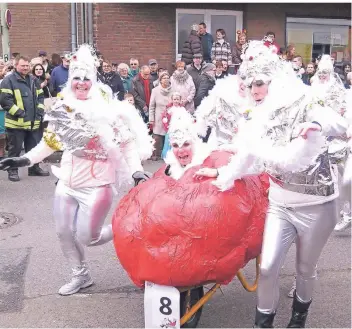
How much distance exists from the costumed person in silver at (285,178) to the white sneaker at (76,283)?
1.47m

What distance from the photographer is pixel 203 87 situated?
906 cm

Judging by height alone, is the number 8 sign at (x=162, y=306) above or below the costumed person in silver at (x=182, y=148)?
below

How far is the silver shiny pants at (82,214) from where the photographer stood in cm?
382

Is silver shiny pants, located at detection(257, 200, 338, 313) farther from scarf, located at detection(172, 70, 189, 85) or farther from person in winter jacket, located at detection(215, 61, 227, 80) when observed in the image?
person in winter jacket, located at detection(215, 61, 227, 80)

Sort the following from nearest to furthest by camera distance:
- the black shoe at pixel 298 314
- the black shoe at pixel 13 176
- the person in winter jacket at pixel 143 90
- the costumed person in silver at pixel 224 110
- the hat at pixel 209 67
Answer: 1. the black shoe at pixel 298 314
2. the costumed person in silver at pixel 224 110
3. the black shoe at pixel 13 176
4. the person in winter jacket at pixel 143 90
5. the hat at pixel 209 67

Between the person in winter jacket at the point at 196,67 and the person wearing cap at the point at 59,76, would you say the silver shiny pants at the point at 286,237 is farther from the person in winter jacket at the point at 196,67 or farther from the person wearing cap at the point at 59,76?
the person in winter jacket at the point at 196,67

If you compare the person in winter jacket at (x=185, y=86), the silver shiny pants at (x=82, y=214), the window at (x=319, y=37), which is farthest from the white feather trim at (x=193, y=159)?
the window at (x=319, y=37)

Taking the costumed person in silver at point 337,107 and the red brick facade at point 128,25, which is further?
the red brick facade at point 128,25

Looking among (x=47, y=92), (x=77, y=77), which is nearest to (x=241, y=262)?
(x=77, y=77)

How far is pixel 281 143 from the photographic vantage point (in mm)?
3033

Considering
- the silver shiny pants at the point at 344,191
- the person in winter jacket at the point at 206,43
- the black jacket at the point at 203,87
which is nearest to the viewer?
the silver shiny pants at the point at 344,191

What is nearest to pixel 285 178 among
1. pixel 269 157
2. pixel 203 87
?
pixel 269 157

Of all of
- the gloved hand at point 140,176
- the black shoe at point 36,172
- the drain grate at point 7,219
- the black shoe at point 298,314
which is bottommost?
the drain grate at point 7,219

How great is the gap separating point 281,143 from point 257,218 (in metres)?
0.48
